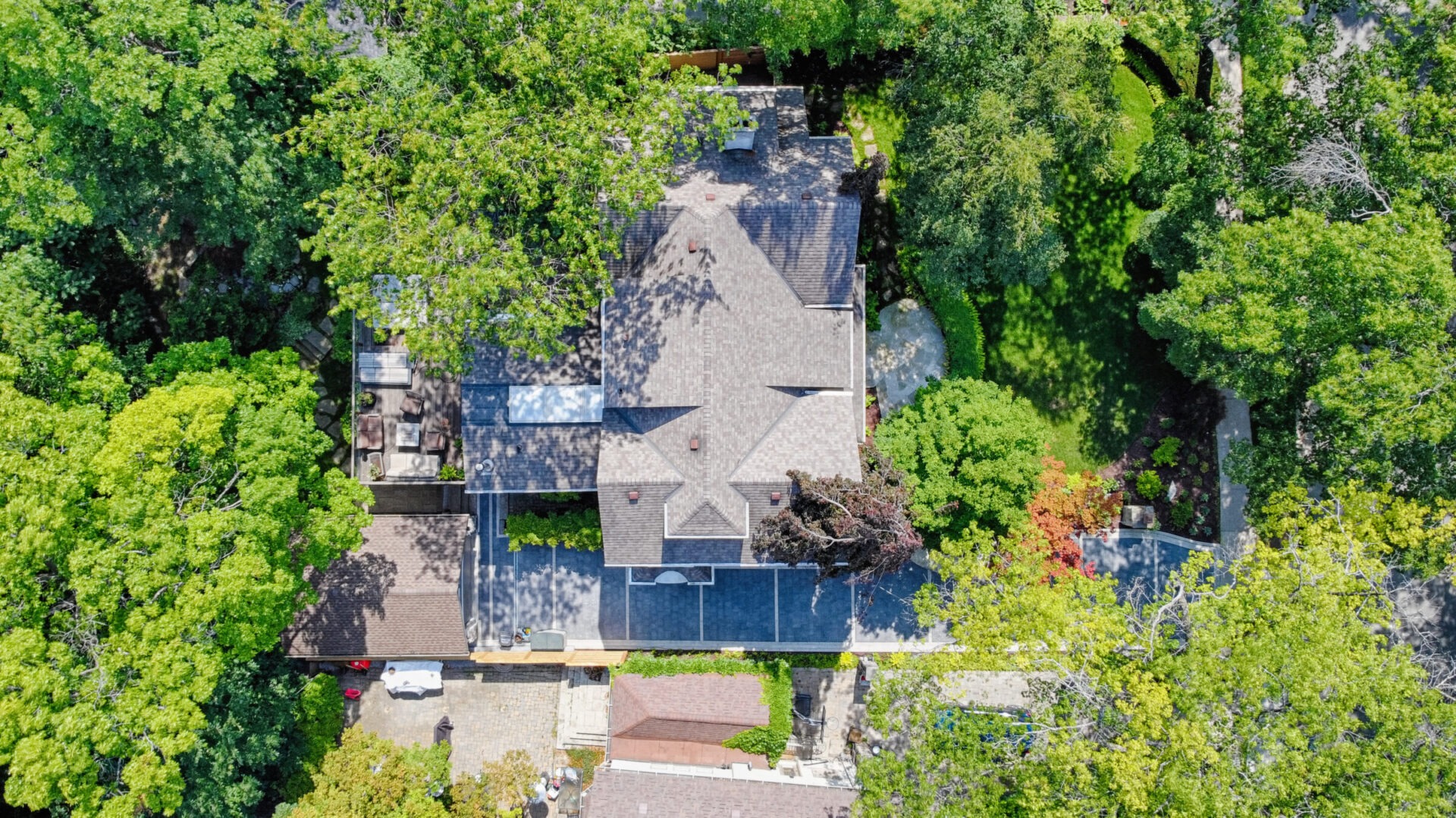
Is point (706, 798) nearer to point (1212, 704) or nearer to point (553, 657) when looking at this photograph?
point (553, 657)

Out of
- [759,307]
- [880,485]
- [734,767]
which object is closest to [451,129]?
[759,307]

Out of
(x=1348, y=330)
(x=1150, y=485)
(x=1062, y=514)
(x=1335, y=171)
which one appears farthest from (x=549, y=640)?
(x=1335, y=171)

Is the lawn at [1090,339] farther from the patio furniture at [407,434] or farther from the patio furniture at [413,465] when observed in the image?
the patio furniture at [407,434]

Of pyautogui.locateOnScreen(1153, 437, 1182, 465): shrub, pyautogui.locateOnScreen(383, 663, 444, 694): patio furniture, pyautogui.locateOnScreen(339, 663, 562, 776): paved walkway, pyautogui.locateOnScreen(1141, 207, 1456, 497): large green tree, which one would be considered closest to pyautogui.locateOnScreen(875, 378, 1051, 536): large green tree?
pyautogui.locateOnScreen(1153, 437, 1182, 465): shrub

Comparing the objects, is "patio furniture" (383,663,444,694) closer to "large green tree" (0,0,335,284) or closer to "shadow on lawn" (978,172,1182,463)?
"large green tree" (0,0,335,284)

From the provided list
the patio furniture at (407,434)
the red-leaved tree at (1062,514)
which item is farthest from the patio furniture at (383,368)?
the red-leaved tree at (1062,514)

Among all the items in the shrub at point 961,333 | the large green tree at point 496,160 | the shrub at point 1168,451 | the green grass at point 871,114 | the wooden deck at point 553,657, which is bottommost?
the wooden deck at point 553,657

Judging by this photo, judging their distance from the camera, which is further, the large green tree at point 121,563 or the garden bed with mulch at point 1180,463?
the garden bed with mulch at point 1180,463

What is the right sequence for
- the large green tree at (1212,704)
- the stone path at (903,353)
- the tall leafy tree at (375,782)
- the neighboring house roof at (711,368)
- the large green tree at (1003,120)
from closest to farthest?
the large green tree at (1212,704) → the large green tree at (1003,120) → the neighboring house roof at (711,368) → the tall leafy tree at (375,782) → the stone path at (903,353)
